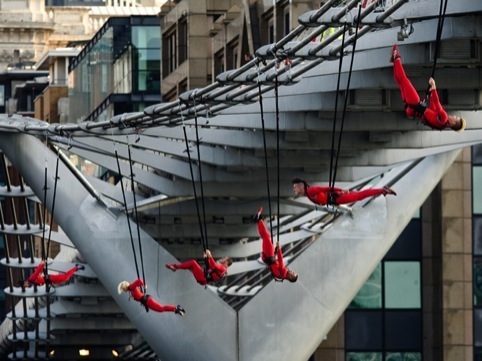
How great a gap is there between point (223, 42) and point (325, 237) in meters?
15.0

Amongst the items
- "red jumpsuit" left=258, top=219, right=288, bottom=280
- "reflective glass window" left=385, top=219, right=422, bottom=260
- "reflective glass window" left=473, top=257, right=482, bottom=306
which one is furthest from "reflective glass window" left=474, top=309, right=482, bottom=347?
"red jumpsuit" left=258, top=219, right=288, bottom=280

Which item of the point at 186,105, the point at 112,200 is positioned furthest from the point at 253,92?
the point at 112,200

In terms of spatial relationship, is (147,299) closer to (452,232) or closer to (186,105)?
(186,105)

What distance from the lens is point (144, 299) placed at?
6234 cm

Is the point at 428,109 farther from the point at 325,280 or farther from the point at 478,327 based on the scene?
the point at 478,327

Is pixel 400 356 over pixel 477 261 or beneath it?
beneath

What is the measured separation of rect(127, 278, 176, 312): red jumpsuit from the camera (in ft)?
204

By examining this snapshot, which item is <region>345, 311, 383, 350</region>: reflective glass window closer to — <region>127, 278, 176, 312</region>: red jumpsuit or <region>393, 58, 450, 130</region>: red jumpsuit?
<region>127, 278, 176, 312</region>: red jumpsuit

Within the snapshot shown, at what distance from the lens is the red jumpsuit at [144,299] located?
62156 mm

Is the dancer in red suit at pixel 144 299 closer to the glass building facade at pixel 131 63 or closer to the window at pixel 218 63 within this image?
the window at pixel 218 63

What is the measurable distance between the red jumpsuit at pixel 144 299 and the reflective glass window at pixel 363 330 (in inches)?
621

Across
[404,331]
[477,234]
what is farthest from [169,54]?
[477,234]

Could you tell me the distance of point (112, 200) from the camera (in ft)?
239

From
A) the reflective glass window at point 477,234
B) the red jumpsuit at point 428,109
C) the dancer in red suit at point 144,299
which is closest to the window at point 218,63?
the reflective glass window at point 477,234
